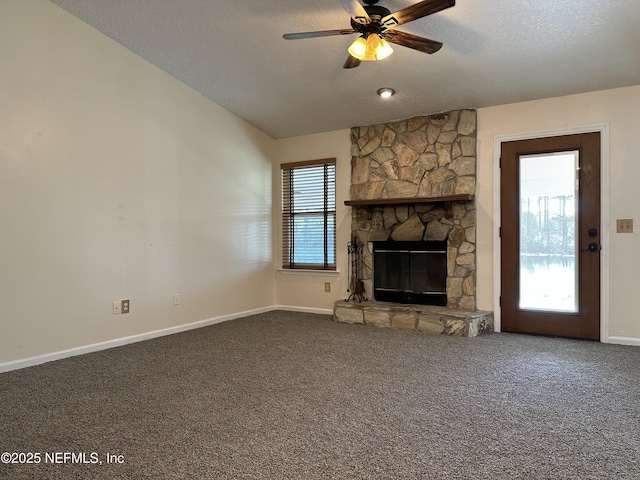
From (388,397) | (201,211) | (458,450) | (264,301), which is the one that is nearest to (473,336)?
(388,397)

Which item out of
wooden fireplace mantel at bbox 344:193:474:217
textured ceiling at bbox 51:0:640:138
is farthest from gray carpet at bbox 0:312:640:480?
textured ceiling at bbox 51:0:640:138

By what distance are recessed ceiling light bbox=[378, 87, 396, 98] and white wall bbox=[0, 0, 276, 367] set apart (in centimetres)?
188

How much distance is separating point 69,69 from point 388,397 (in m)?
3.57

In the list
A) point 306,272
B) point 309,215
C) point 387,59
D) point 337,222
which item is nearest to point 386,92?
point 387,59

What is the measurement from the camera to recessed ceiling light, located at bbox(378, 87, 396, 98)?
4027 mm

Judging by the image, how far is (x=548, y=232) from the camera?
393 centimetres

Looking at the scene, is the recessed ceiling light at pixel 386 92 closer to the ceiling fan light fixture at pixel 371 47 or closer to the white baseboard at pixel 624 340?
the ceiling fan light fixture at pixel 371 47

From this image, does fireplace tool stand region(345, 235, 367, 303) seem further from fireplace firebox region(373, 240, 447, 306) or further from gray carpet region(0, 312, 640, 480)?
gray carpet region(0, 312, 640, 480)

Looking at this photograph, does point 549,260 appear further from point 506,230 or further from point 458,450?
point 458,450

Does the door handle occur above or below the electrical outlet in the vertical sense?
below

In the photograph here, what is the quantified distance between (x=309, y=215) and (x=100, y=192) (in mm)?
2558

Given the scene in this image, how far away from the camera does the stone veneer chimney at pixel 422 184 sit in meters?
4.30

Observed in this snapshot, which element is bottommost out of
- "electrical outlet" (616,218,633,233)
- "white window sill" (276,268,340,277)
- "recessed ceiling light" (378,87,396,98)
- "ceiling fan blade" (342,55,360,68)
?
"white window sill" (276,268,340,277)

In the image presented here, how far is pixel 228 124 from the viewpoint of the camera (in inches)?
191
